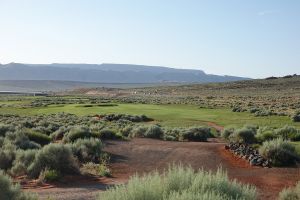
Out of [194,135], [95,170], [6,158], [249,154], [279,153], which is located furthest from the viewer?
[194,135]

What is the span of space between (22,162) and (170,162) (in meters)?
6.23

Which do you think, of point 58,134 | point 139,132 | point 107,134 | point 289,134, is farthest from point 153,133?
point 289,134

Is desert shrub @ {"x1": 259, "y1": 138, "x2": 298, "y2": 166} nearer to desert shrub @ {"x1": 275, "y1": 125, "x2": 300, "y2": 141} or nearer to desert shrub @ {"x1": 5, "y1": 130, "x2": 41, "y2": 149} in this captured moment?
desert shrub @ {"x1": 275, "y1": 125, "x2": 300, "y2": 141}

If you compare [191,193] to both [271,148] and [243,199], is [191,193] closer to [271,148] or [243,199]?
[243,199]

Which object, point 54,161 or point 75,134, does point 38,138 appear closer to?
point 75,134

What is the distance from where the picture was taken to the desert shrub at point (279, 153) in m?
20.5

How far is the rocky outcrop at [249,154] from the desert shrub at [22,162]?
28.8ft

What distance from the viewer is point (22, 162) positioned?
59.6ft

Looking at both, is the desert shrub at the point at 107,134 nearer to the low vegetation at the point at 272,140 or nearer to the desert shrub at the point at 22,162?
the low vegetation at the point at 272,140

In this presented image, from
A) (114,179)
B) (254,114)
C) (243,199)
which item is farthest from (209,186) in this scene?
(254,114)

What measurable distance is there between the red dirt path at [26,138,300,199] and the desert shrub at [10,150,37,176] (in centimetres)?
220

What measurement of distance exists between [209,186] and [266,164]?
12260 millimetres

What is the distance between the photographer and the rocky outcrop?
20.7m

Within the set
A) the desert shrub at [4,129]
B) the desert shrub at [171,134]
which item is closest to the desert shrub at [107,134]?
the desert shrub at [171,134]
